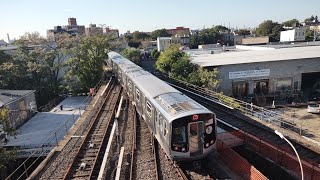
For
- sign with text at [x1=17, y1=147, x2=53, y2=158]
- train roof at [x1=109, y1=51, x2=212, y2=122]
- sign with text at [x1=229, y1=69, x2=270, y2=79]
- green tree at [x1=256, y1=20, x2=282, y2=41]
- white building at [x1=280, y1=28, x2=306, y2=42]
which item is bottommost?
sign with text at [x1=17, y1=147, x2=53, y2=158]

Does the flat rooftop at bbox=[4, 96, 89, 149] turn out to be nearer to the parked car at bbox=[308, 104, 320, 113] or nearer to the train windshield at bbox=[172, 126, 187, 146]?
the train windshield at bbox=[172, 126, 187, 146]

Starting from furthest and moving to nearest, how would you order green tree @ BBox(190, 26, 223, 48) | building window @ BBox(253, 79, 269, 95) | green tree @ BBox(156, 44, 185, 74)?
green tree @ BBox(190, 26, 223, 48) < green tree @ BBox(156, 44, 185, 74) < building window @ BBox(253, 79, 269, 95)

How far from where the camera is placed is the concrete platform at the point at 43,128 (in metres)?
24.3

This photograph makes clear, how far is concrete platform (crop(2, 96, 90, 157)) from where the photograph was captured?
24.3 meters

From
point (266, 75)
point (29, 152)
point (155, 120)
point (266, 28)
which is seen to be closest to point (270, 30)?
point (266, 28)

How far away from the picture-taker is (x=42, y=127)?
2916 cm

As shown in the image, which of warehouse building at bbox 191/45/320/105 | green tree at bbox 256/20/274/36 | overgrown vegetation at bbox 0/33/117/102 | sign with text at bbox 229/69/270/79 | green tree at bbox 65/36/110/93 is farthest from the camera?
green tree at bbox 256/20/274/36

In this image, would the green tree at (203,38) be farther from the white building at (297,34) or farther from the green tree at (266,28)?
the white building at (297,34)

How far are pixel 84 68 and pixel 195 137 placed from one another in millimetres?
34293

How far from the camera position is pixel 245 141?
1636cm

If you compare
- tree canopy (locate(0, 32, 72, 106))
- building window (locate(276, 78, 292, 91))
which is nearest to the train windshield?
building window (locate(276, 78, 292, 91))

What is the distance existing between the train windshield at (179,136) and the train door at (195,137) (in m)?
0.26

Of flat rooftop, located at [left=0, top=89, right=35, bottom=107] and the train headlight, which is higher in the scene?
the train headlight

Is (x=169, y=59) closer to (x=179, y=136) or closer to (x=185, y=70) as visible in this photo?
(x=185, y=70)
